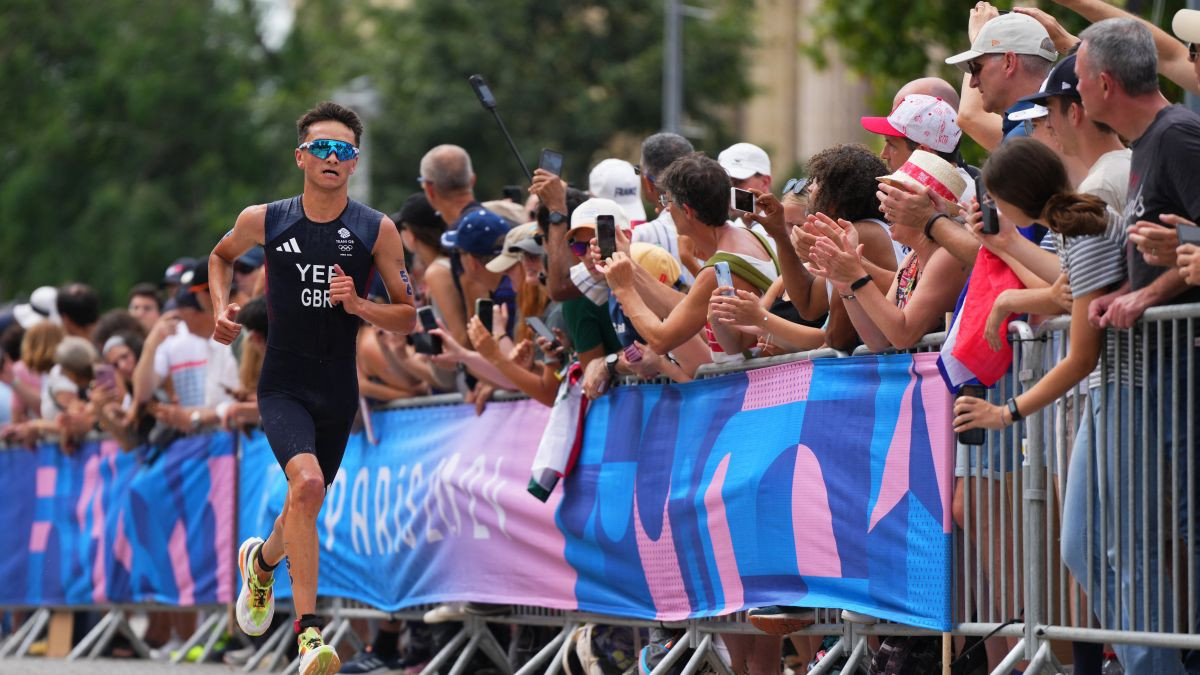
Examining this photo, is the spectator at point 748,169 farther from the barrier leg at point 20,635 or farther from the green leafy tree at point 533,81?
the green leafy tree at point 533,81

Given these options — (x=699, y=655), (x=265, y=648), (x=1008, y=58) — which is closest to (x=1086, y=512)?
(x=1008, y=58)

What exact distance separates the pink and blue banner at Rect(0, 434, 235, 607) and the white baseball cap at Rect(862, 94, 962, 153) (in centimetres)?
702

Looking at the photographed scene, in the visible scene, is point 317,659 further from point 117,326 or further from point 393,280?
point 117,326

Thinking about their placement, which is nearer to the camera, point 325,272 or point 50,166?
point 325,272

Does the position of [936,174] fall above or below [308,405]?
above

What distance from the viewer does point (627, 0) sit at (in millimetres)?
42406

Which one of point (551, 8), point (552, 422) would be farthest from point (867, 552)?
point (551, 8)

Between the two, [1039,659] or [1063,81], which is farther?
[1039,659]

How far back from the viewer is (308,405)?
31.8 ft

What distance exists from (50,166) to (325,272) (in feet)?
124

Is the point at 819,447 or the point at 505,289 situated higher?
the point at 505,289

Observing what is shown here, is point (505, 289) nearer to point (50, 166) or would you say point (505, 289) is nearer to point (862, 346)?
Result: point (862, 346)

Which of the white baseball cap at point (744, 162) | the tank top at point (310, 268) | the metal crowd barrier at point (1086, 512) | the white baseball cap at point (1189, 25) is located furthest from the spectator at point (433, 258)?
the white baseball cap at point (1189, 25)

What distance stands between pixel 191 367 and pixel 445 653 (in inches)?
167
